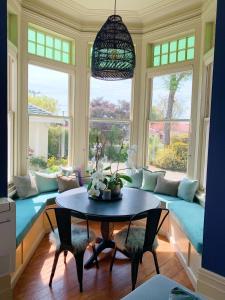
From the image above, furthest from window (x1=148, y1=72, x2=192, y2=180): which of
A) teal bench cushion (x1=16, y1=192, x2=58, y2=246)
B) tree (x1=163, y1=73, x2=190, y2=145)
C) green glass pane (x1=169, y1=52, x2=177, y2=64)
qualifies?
teal bench cushion (x1=16, y1=192, x2=58, y2=246)

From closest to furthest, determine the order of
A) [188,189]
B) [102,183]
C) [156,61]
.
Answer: [102,183] → [188,189] → [156,61]

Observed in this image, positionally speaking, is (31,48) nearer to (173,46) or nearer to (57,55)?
(57,55)

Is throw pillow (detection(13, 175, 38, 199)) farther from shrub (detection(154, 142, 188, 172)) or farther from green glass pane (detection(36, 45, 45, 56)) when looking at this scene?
shrub (detection(154, 142, 188, 172))

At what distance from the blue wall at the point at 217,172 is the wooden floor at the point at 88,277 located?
1.71ft

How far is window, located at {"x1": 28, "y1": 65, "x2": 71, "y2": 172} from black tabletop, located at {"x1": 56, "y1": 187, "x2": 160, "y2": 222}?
1.34 metres

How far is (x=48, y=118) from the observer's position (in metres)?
4.39

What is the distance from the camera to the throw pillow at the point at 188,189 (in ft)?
12.5

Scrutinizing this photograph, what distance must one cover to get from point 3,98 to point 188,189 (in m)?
2.75

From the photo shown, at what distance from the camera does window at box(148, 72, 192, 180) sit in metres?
4.26

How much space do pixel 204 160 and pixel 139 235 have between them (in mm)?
1768

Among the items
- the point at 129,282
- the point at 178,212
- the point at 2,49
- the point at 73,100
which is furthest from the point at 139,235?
the point at 73,100

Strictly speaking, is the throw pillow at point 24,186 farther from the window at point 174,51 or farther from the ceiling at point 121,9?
the window at point 174,51

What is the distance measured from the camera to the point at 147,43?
15.1 feet

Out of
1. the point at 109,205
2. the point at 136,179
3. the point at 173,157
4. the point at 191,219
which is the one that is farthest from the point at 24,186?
the point at 173,157
